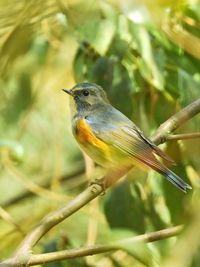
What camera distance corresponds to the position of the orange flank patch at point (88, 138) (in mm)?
3832

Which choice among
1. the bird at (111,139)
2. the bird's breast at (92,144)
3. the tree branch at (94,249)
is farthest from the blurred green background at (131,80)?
the tree branch at (94,249)

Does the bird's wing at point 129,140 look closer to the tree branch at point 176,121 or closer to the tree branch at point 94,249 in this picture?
the tree branch at point 176,121

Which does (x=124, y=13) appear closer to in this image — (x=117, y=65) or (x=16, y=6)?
(x=117, y=65)

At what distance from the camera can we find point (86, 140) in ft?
12.6

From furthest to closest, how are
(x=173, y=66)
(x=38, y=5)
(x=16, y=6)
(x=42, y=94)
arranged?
1. (x=42, y=94)
2. (x=173, y=66)
3. (x=16, y=6)
4. (x=38, y=5)

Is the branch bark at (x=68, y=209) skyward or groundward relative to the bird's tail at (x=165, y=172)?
skyward

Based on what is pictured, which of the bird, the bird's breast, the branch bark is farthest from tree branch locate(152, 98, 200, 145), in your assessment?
the bird's breast

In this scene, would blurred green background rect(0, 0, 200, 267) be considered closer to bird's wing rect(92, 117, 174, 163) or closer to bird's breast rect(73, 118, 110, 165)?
bird's wing rect(92, 117, 174, 163)

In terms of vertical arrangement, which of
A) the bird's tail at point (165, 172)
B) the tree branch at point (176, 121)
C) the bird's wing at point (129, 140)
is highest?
the tree branch at point (176, 121)

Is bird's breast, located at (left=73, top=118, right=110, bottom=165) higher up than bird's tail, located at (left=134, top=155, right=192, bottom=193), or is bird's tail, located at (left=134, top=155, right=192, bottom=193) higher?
bird's breast, located at (left=73, top=118, right=110, bottom=165)

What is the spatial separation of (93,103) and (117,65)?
0.45 meters

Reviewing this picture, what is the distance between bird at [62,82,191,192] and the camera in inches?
Answer: 136

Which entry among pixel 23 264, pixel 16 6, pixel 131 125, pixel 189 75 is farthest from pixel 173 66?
pixel 23 264

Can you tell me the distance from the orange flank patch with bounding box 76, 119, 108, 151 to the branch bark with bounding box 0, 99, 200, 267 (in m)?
0.23
